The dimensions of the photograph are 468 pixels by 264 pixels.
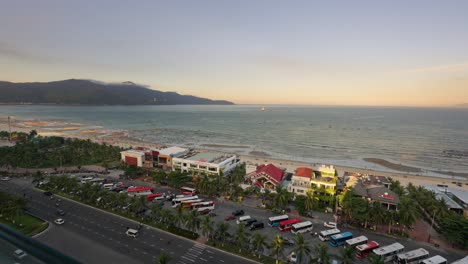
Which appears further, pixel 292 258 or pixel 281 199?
pixel 281 199

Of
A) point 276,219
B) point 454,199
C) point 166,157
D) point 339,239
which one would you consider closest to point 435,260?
point 339,239

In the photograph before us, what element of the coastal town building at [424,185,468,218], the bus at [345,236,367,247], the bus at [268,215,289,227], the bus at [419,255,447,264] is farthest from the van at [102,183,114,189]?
the coastal town building at [424,185,468,218]

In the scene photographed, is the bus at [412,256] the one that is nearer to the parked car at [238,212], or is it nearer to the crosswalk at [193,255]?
the parked car at [238,212]

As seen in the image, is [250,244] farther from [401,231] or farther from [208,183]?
[401,231]

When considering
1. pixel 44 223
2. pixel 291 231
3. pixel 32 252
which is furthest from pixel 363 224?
pixel 44 223

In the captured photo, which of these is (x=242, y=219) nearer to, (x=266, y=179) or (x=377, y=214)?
(x=266, y=179)

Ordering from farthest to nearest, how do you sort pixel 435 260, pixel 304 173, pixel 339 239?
pixel 304 173
pixel 339 239
pixel 435 260
